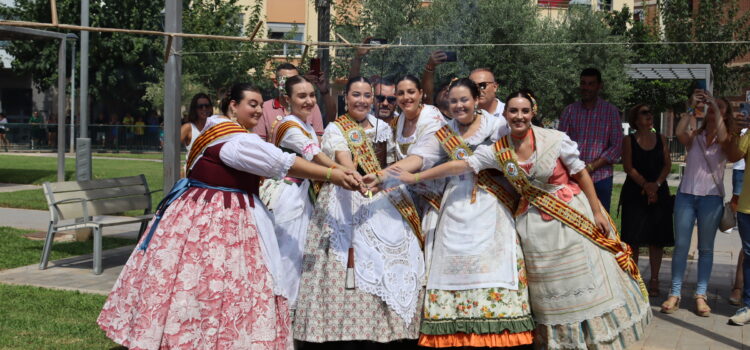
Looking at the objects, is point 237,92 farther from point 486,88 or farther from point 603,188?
point 603,188

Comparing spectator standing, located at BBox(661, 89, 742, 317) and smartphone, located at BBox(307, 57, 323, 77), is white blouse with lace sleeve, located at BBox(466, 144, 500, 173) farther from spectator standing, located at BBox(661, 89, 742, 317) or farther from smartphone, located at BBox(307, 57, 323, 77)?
spectator standing, located at BBox(661, 89, 742, 317)

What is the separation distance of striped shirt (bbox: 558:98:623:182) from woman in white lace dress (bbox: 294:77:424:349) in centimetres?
247

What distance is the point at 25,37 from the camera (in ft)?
40.8

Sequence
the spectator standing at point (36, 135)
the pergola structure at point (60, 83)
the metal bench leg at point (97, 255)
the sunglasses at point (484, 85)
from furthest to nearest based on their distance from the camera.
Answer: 1. the spectator standing at point (36, 135)
2. the pergola structure at point (60, 83)
3. the metal bench leg at point (97, 255)
4. the sunglasses at point (484, 85)

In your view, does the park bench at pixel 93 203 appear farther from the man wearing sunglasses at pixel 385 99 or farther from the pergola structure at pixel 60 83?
the man wearing sunglasses at pixel 385 99

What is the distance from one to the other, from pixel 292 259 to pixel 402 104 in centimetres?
131

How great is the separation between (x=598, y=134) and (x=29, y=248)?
650cm

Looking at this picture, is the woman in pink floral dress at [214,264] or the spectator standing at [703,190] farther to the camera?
the spectator standing at [703,190]

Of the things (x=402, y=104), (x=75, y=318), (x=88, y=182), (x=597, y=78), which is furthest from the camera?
(x=88, y=182)

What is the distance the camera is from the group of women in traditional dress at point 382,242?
496 cm

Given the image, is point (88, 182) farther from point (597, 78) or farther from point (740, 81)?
point (740, 81)

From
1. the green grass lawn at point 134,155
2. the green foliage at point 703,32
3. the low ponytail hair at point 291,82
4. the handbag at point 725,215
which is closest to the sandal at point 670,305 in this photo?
the handbag at point 725,215

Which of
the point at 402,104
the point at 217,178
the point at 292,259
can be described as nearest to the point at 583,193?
the point at 402,104

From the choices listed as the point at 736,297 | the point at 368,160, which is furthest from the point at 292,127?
the point at 736,297
